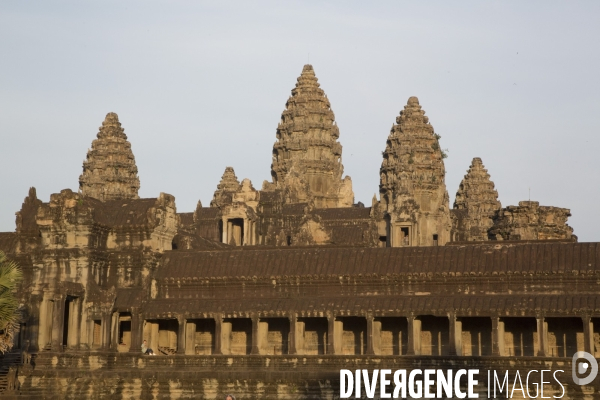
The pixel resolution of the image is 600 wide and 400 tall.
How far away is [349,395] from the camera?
5034 cm

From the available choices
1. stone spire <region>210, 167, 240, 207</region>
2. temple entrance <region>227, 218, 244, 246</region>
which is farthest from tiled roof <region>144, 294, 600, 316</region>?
stone spire <region>210, 167, 240, 207</region>

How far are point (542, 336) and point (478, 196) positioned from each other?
226 ft

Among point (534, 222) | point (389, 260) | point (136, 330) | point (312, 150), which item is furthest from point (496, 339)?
point (312, 150)

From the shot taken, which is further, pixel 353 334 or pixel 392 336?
pixel 353 334

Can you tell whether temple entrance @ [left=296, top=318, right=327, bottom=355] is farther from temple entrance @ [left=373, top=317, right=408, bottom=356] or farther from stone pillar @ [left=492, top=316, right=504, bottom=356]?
stone pillar @ [left=492, top=316, right=504, bottom=356]

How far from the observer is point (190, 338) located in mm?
60844

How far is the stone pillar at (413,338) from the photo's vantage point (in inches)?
2194

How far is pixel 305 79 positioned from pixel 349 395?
6792cm

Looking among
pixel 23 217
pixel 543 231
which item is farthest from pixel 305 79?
pixel 23 217

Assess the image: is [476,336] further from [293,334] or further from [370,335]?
[293,334]

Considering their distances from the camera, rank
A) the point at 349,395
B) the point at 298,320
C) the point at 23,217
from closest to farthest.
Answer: the point at 349,395 → the point at 298,320 → the point at 23,217

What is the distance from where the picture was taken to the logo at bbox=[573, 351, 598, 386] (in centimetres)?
4781

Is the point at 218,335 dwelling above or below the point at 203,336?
below

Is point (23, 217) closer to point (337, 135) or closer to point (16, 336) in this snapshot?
point (16, 336)
